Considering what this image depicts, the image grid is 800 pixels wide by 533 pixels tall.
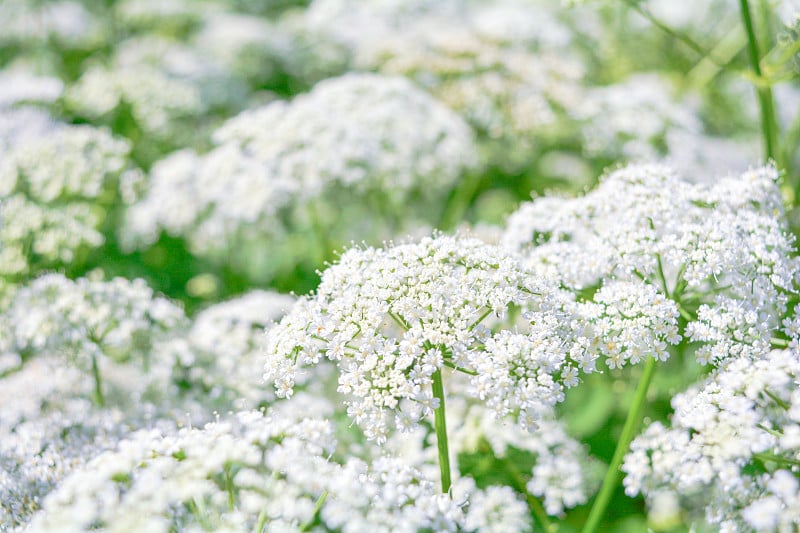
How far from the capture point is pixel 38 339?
3.87m

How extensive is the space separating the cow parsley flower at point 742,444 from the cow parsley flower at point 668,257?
23 centimetres

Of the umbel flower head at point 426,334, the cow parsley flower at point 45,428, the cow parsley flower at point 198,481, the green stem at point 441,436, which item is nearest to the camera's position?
the cow parsley flower at point 198,481

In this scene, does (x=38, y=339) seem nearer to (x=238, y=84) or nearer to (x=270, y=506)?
(x=270, y=506)

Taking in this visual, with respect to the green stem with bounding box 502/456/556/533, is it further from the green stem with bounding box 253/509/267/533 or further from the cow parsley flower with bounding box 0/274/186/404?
the cow parsley flower with bounding box 0/274/186/404

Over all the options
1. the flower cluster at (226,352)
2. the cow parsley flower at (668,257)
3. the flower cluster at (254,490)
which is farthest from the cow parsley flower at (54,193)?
the cow parsley flower at (668,257)

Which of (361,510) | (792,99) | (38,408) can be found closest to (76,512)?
(361,510)

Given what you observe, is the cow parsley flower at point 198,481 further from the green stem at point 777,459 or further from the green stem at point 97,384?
the green stem at point 777,459

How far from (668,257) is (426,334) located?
1.24 meters

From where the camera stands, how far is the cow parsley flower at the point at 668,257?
295cm

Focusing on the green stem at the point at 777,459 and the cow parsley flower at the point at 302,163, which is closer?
the green stem at the point at 777,459

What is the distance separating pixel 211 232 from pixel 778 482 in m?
A: 4.33

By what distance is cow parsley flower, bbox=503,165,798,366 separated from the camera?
295 centimetres

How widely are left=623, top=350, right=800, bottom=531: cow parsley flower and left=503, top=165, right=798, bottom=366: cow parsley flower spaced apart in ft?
0.76

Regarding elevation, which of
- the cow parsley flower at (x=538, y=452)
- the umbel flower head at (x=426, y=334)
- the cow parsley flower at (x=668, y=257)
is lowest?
the cow parsley flower at (x=538, y=452)
